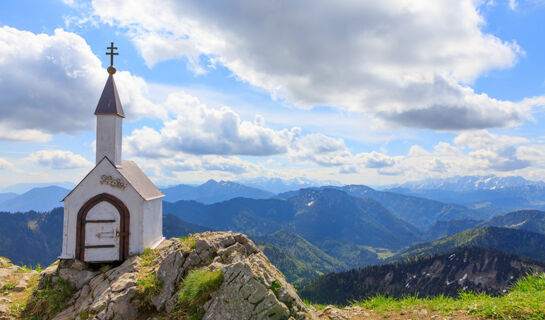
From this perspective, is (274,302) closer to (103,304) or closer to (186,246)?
(186,246)

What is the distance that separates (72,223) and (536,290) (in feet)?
93.2

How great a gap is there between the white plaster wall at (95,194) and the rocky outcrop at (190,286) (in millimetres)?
1540

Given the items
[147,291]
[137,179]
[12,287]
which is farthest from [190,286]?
[12,287]

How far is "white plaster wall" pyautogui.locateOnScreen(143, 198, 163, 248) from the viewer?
75.2 feet

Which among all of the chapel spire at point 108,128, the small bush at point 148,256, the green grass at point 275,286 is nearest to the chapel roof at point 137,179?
the chapel spire at point 108,128

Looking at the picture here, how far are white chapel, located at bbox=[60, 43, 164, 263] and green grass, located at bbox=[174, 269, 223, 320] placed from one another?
34.5 feet

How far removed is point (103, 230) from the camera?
873 inches

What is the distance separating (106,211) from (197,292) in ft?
43.8

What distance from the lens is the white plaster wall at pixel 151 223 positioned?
22.9 meters

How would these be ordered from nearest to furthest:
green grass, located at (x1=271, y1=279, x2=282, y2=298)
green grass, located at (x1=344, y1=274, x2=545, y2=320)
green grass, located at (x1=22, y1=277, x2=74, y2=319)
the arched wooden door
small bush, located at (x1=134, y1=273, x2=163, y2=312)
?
green grass, located at (x1=344, y1=274, x2=545, y2=320)
green grass, located at (x1=271, y1=279, x2=282, y2=298)
small bush, located at (x1=134, y1=273, x2=163, y2=312)
green grass, located at (x1=22, y1=277, x2=74, y2=319)
the arched wooden door

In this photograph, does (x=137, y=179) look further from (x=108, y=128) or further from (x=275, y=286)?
(x=275, y=286)

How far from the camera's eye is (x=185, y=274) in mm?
15500

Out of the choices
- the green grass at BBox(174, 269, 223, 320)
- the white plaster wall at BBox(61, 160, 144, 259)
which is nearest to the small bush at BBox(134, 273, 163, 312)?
the green grass at BBox(174, 269, 223, 320)

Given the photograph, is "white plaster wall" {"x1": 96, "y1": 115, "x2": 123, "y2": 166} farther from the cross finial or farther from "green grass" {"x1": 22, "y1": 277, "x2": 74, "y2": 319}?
"green grass" {"x1": 22, "y1": 277, "x2": 74, "y2": 319}
